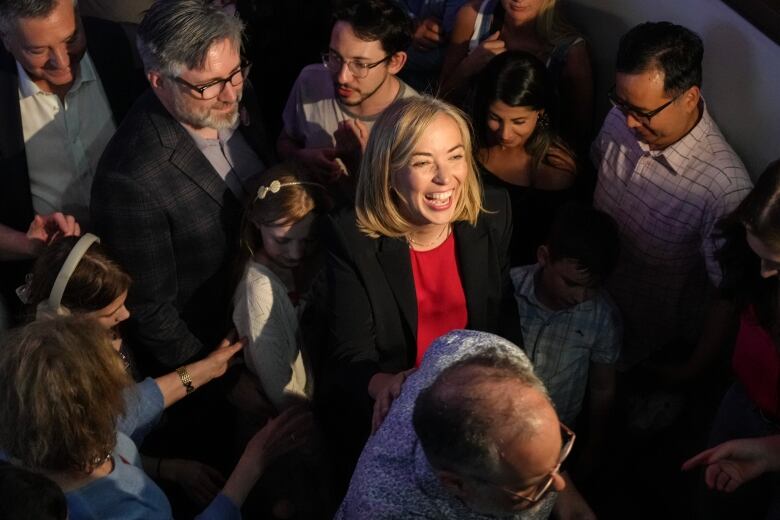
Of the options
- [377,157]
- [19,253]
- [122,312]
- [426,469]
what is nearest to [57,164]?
[19,253]

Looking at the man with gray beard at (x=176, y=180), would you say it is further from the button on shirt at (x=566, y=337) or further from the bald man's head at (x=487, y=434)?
the bald man's head at (x=487, y=434)

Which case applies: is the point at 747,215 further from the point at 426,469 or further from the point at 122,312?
the point at 122,312

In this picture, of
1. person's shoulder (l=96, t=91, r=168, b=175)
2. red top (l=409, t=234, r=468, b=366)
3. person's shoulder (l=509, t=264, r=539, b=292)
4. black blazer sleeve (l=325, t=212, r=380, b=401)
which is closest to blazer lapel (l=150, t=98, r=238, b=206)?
person's shoulder (l=96, t=91, r=168, b=175)

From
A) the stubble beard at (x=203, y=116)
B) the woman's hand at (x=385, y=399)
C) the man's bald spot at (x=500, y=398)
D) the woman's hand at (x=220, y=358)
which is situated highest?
the man's bald spot at (x=500, y=398)

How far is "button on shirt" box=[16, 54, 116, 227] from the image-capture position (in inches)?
114

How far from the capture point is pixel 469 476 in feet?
4.86

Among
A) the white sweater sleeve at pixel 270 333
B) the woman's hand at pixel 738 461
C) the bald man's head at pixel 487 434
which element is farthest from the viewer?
the white sweater sleeve at pixel 270 333

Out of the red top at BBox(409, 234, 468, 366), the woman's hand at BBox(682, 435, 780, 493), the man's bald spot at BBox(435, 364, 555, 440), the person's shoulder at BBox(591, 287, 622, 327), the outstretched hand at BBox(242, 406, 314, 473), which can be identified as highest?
the man's bald spot at BBox(435, 364, 555, 440)

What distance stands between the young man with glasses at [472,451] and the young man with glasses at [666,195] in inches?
43.6

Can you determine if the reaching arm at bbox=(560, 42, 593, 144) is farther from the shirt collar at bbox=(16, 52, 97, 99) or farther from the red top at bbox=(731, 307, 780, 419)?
the shirt collar at bbox=(16, 52, 97, 99)

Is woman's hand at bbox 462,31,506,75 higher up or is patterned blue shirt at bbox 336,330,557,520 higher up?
patterned blue shirt at bbox 336,330,557,520

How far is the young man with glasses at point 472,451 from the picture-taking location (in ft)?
4.81

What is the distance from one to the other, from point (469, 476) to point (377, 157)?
107cm

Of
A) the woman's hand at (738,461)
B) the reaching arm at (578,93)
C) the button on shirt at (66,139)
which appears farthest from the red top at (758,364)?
the button on shirt at (66,139)
